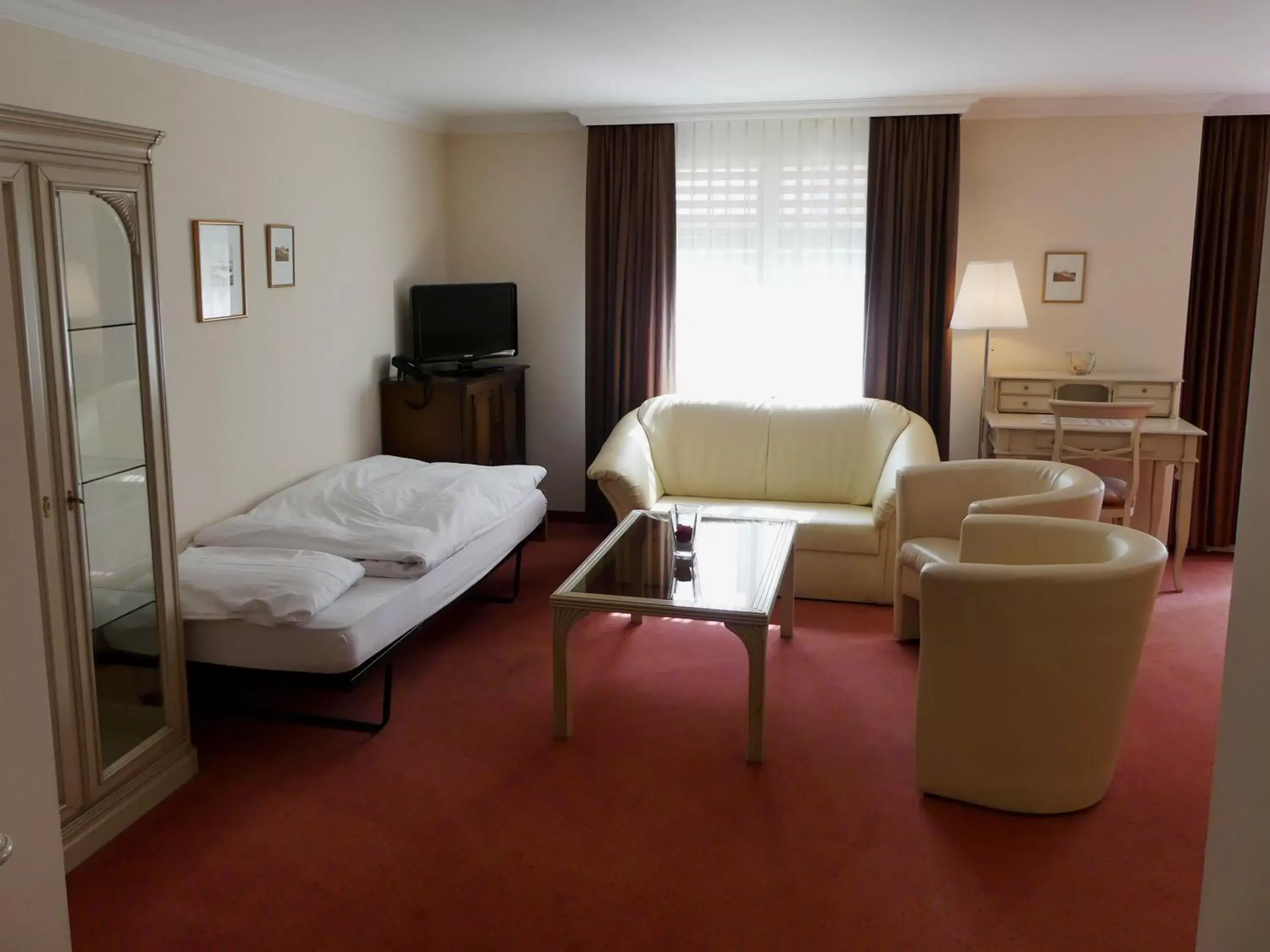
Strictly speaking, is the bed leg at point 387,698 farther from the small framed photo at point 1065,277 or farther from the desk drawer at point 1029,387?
the small framed photo at point 1065,277

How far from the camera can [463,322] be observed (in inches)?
241

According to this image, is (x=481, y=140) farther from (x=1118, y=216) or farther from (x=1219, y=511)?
(x=1219, y=511)

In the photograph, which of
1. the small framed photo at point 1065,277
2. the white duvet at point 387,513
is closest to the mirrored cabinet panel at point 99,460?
the white duvet at point 387,513

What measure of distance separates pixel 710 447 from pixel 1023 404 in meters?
1.69

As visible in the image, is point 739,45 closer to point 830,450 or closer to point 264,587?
point 830,450

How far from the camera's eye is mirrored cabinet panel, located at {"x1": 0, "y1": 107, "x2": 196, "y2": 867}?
2.75m

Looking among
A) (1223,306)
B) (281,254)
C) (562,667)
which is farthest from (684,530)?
(1223,306)

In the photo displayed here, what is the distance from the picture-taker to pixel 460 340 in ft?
20.0

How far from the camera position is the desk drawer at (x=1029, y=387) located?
579cm

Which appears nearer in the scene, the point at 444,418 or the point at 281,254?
the point at 281,254

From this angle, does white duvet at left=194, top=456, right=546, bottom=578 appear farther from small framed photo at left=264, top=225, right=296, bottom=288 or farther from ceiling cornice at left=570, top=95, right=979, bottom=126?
ceiling cornice at left=570, top=95, right=979, bottom=126

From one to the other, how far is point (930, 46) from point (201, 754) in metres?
3.66

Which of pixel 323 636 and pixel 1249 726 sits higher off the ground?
pixel 1249 726

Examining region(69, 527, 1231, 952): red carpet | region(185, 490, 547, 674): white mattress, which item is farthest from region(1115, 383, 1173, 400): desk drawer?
region(185, 490, 547, 674): white mattress
